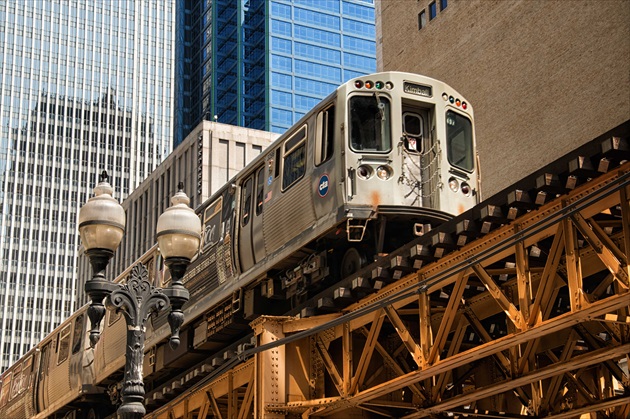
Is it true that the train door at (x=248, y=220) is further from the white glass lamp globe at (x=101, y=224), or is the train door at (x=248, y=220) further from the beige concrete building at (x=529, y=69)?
the beige concrete building at (x=529, y=69)

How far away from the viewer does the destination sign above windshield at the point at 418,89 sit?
1767 cm

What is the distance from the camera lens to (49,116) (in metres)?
118

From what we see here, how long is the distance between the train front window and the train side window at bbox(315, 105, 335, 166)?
6.64 feet

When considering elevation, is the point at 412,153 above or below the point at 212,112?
below

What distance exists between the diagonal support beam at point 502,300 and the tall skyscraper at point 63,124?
99991 millimetres

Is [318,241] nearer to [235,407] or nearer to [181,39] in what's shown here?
[235,407]

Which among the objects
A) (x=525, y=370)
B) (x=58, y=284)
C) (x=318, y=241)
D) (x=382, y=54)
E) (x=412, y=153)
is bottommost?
(x=525, y=370)

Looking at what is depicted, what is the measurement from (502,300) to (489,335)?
270 cm

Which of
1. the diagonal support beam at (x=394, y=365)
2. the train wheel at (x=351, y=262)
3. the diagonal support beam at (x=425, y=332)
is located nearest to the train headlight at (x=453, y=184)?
the train wheel at (x=351, y=262)

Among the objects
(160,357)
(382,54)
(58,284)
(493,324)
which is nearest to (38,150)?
(58,284)

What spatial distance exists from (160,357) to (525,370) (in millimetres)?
11551

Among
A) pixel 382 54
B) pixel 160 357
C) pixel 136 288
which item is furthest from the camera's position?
pixel 382 54

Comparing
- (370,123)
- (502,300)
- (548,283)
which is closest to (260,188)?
(370,123)

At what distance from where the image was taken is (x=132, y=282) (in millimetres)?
12367
